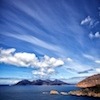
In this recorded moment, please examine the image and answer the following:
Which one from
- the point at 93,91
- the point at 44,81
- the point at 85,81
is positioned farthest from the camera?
the point at 44,81

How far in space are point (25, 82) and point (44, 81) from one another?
14545 millimetres

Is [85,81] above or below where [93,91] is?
above

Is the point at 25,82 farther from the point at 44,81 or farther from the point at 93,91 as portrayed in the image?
the point at 93,91

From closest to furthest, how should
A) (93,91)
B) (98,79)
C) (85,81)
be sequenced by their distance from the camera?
(93,91) → (98,79) → (85,81)

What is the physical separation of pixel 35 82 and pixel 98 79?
92960 mm

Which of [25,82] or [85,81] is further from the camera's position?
[25,82]

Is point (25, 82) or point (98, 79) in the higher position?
point (25, 82)

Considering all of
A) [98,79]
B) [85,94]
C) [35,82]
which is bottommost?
[85,94]

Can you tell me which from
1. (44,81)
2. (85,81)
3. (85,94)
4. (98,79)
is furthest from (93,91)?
(44,81)

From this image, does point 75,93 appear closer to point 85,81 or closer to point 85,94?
point 85,94

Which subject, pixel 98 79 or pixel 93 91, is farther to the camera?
pixel 98 79

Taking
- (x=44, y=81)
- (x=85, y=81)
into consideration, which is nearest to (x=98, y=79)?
(x=85, y=81)

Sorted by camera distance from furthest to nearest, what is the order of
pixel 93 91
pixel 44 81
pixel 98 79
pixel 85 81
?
1. pixel 44 81
2. pixel 85 81
3. pixel 98 79
4. pixel 93 91

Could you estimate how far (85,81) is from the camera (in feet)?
186
